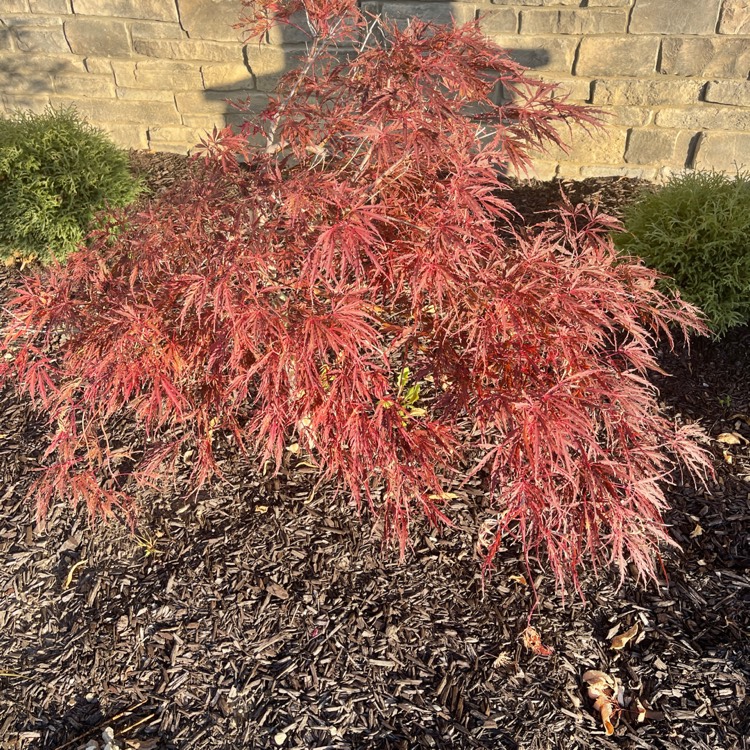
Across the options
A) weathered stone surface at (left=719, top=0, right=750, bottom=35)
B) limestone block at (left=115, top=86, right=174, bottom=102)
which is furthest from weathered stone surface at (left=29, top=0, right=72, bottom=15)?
weathered stone surface at (left=719, top=0, right=750, bottom=35)

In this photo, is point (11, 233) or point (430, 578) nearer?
point (430, 578)

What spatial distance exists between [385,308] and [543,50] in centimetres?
244

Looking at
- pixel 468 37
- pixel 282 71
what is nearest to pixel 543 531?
pixel 468 37

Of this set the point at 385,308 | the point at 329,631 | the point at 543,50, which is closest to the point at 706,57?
the point at 543,50

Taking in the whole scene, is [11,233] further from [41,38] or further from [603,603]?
[603,603]

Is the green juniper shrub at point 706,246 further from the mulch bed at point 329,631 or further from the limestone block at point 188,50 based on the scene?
the limestone block at point 188,50

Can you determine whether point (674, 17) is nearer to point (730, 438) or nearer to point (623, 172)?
point (623, 172)

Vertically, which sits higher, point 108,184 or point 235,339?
point 235,339

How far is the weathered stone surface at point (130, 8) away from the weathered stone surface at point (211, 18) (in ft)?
0.28

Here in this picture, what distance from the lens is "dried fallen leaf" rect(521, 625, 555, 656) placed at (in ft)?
6.98

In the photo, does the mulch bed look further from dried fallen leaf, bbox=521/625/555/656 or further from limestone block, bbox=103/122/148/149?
limestone block, bbox=103/122/148/149

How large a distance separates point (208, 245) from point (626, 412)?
1399 mm

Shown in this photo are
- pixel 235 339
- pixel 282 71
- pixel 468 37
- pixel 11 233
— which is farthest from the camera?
pixel 282 71

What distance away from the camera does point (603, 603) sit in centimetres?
227
